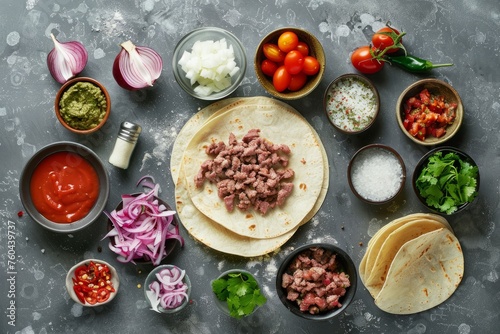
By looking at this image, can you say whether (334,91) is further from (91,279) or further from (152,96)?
(91,279)

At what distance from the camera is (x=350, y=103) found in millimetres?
4984

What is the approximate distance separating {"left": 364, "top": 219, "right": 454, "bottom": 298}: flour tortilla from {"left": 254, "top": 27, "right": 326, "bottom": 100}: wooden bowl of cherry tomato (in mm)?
1330

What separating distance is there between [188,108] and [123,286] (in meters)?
1.59

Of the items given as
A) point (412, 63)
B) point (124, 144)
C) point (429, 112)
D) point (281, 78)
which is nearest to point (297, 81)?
point (281, 78)

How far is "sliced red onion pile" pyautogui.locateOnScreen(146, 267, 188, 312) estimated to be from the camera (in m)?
4.86

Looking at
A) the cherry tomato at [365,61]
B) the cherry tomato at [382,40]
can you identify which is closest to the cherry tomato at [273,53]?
the cherry tomato at [365,61]

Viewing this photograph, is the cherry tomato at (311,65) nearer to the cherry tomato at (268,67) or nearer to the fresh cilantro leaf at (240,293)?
the cherry tomato at (268,67)

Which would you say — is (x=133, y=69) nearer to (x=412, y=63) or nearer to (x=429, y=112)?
(x=412, y=63)

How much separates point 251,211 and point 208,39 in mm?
1468

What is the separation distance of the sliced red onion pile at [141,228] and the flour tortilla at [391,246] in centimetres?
160

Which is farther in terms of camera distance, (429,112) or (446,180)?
(429,112)

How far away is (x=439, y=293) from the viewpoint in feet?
16.4

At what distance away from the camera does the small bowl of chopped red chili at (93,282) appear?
4953 millimetres

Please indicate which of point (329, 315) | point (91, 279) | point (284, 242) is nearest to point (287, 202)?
point (284, 242)
